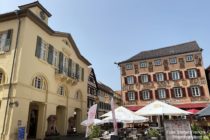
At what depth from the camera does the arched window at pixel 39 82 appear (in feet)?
58.5

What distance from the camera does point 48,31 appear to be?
67.3 feet

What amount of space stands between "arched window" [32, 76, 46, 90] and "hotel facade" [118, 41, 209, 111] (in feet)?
54.8

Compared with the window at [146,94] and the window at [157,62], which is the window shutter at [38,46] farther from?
the window at [157,62]

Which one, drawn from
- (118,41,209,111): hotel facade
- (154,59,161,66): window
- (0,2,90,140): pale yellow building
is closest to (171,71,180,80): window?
(118,41,209,111): hotel facade

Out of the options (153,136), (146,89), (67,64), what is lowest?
(153,136)

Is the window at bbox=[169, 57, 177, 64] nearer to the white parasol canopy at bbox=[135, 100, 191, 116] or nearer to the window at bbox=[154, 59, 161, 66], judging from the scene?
the window at bbox=[154, 59, 161, 66]

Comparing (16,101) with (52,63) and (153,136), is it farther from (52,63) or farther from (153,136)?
(153,136)

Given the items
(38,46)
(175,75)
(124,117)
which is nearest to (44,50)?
(38,46)

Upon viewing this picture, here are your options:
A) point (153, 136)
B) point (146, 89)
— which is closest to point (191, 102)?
point (146, 89)

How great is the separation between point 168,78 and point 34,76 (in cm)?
2121

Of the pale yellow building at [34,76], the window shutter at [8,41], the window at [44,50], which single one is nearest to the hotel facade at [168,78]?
the pale yellow building at [34,76]

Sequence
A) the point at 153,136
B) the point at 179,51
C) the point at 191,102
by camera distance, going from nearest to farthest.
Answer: the point at 153,136, the point at 191,102, the point at 179,51

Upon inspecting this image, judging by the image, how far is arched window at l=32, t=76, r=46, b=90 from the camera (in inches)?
702

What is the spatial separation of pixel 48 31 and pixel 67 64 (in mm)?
5353
